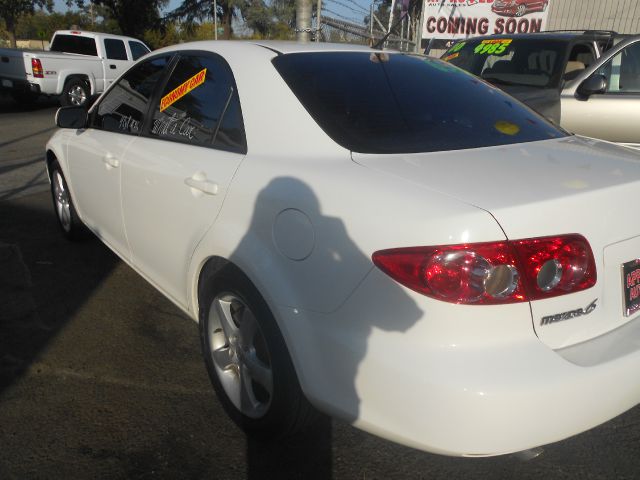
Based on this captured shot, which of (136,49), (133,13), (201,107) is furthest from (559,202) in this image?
(133,13)

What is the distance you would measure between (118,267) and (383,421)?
3.08 metres

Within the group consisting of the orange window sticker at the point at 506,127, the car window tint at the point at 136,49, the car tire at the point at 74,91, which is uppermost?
the orange window sticker at the point at 506,127

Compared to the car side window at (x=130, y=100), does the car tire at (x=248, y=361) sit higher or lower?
lower

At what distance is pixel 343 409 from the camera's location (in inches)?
77.2

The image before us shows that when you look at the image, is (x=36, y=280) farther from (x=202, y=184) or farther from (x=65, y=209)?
(x=202, y=184)

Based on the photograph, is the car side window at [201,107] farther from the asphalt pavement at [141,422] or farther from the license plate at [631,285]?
the license plate at [631,285]

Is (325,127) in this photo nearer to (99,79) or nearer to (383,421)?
(383,421)

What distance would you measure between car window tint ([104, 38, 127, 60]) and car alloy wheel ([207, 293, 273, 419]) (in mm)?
14244

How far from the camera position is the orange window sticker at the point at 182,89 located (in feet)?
9.50

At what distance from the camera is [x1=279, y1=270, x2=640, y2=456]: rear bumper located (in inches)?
65.7

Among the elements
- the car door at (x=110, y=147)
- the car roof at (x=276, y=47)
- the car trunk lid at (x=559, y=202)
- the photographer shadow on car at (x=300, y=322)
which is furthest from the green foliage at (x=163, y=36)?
the car trunk lid at (x=559, y=202)

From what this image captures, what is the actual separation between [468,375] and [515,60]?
19.9ft

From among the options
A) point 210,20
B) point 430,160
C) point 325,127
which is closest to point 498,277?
point 430,160

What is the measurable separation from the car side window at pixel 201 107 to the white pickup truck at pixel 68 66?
34.0 feet
